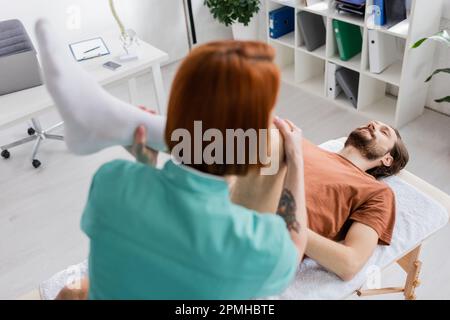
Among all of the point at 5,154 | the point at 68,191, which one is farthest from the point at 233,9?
the point at 5,154

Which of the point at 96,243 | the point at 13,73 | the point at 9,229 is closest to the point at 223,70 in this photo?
the point at 96,243

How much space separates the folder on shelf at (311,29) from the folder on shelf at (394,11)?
57 cm

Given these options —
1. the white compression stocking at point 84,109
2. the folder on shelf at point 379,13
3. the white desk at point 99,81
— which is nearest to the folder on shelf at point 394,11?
the folder on shelf at point 379,13

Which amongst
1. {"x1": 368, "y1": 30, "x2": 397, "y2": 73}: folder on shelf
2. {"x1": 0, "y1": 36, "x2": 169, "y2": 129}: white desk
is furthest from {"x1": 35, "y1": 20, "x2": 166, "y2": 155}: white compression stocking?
{"x1": 368, "y1": 30, "x2": 397, "y2": 73}: folder on shelf

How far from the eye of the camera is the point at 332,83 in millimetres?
3129

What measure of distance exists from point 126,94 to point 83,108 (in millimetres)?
2494

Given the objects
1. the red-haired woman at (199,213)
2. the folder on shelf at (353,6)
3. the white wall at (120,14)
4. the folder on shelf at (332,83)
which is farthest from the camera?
the folder on shelf at (332,83)

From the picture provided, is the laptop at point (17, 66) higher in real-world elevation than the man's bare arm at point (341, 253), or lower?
higher

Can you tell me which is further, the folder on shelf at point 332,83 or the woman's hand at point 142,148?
the folder on shelf at point 332,83

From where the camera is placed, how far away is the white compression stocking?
0.93 metres

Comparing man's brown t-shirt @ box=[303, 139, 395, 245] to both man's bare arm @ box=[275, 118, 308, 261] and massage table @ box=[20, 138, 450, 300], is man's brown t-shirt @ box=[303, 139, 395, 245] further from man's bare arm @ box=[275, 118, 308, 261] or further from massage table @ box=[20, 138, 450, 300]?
man's bare arm @ box=[275, 118, 308, 261]

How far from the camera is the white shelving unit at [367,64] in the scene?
258 centimetres

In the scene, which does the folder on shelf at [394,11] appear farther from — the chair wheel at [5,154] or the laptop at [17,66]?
the chair wheel at [5,154]

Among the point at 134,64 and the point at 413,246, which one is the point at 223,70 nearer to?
the point at 413,246
